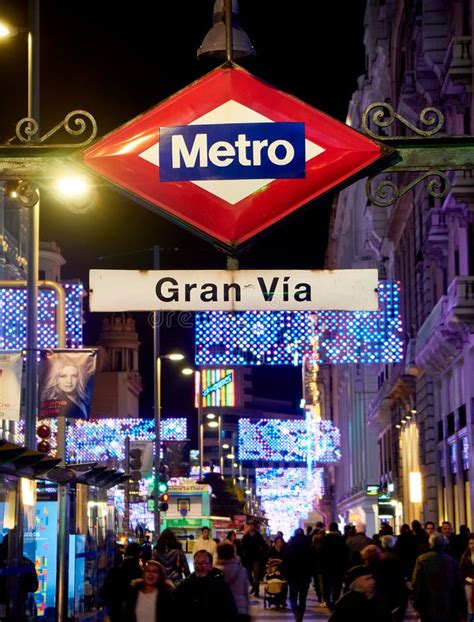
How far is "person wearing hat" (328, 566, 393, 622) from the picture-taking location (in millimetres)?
10188

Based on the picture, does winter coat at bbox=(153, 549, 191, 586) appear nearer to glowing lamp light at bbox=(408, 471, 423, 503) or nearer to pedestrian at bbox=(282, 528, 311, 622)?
pedestrian at bbox=(282, 528, 311, 622)

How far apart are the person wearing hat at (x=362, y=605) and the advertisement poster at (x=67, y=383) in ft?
36.9

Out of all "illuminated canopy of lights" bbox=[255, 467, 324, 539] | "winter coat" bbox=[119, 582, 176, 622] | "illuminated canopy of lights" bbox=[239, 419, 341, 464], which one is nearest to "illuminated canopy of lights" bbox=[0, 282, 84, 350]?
"winter coat" bbox=[119, 582, 176, 622]

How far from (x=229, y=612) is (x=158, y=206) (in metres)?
6.39

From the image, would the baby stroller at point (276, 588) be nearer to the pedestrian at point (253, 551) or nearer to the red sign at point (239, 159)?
the pedestrian at point (253, 551)

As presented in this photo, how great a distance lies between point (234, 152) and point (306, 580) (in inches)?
904

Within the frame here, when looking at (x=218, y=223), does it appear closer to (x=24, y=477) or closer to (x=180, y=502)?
(x=24, y=477)

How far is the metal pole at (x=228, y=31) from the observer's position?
6352mm

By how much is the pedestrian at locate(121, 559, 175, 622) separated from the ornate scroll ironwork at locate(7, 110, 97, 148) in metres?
6.63

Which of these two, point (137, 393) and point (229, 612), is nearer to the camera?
point (229, 612)

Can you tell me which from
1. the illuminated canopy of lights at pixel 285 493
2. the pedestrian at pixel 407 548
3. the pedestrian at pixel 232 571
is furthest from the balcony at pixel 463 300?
the illuminated canopy of lights at pixel 285 493

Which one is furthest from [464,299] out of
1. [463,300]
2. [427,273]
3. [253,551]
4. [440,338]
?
[427,273]

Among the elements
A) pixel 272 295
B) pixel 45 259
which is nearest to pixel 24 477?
pixel 272 295

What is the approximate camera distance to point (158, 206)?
612 cm
